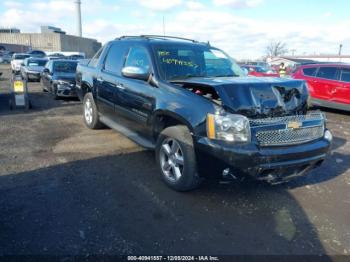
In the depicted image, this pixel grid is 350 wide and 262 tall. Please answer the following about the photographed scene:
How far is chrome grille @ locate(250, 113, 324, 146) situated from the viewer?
3.69 m

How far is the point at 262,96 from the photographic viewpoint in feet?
12.9

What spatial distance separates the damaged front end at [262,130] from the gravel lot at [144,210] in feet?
1.79

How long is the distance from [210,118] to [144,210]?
1.30 metres

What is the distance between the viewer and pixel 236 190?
447 centimetres

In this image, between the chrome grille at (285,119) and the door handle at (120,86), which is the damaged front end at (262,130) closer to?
the chrome grille at (285,119)

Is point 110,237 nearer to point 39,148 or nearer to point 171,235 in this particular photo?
point 171,235

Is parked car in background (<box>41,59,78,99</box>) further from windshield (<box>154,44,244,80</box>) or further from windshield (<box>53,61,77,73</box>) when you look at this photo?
windshield (<box>154,44,244,80</box>)

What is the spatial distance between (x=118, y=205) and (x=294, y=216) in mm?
2047

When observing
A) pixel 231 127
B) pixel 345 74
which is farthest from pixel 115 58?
pixel 345 74

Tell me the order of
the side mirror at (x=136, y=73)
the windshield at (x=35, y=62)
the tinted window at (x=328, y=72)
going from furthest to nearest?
1. the windshield at (x=35, y=62)
2. the tinted window at (x=328, y=72)
3. the side mirror at (x=136, y=73)

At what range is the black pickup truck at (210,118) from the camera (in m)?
3.63

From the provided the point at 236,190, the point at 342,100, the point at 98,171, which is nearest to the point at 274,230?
the point at 236,190

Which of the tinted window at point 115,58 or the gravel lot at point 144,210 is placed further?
the tinted window at point 115,58

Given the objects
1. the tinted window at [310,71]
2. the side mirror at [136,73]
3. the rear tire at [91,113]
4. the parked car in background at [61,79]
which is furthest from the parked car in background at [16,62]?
the side mirror at [136,73]
